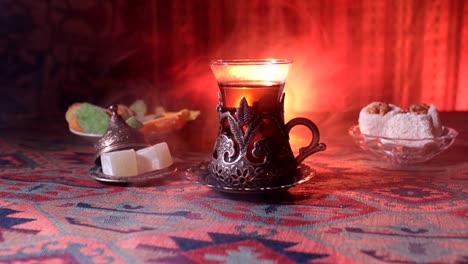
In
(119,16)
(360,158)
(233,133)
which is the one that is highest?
(119,16)

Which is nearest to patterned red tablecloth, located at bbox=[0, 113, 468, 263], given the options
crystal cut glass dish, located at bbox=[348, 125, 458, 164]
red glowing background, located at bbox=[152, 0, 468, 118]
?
crystal cut glass dish, located at bbox=[348, 125, 458, 164]

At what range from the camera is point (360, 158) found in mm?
1280

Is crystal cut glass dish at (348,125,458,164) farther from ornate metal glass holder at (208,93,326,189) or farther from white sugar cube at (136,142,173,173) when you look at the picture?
white sugar cube at (136,142,173,173)

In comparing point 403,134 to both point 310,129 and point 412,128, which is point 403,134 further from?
point 310,129

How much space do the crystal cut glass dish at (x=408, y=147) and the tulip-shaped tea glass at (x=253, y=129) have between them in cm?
29

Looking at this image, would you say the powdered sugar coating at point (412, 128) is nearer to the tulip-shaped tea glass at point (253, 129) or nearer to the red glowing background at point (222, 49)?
the tulip-shaped tea glass at point (253, 129)

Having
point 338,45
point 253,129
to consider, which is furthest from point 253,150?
point 338,45

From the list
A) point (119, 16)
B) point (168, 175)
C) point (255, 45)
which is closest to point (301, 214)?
point (168, 175)

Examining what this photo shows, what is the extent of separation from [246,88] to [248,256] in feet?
1.03

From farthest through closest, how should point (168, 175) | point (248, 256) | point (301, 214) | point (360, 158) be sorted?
point (360, 158) → point (168, 175) → point (301, 214) → point (248, 256)

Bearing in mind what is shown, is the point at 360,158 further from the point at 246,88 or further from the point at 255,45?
the point at 255,45

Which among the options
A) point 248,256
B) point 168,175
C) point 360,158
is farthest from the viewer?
point 360,158

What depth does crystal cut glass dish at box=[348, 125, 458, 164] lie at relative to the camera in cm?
117

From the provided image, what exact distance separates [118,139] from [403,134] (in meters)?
0.59
